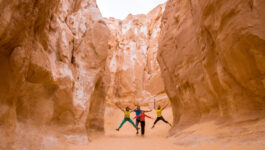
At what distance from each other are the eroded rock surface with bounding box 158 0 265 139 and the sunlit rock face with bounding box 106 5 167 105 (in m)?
12.5

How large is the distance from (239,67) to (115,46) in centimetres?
2109

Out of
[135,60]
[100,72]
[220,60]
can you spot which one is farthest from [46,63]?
[135,60]

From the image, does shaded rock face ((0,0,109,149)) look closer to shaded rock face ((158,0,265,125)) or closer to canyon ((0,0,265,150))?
canyon ((0,0,265,150))

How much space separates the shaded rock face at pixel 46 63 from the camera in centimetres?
336

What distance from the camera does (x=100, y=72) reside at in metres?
8.13

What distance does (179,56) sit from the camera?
7.76 m

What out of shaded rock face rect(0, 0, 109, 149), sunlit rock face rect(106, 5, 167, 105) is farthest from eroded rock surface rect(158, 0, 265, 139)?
sunlit rock face rect(106, 5, 167, 105)

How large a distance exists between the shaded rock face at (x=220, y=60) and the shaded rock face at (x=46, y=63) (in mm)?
3625

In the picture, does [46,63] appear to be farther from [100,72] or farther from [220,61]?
[220,61]

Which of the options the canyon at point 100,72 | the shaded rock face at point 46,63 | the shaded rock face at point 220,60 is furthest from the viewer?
the shaded rock face at point 220,60

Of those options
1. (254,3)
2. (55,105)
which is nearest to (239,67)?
(254,3)

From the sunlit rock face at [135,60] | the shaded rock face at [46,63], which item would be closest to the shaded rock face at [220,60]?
the shaded rock face at [46,63]

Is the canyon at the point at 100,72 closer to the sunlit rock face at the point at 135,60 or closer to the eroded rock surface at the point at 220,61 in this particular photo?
the eroded rock surface at the point at 220,61

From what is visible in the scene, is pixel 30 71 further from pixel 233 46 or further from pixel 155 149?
pixel 233 46
